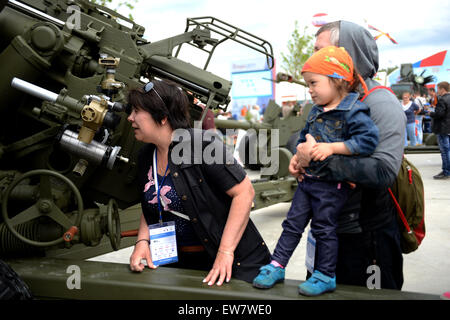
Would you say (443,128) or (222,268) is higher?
(443,128)

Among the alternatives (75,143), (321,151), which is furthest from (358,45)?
(75,143)

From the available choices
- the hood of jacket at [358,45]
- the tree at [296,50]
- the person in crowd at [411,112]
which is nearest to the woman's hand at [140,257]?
the hood of jacket at [358,45]

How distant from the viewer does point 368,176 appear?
1724 millimetres

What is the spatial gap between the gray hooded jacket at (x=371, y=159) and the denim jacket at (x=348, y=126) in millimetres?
48

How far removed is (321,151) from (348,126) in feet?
0.49

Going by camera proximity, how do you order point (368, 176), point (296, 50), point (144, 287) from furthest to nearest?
point (296, 50) < point (144, 287) < point (368, 176)

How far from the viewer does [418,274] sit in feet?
13.2

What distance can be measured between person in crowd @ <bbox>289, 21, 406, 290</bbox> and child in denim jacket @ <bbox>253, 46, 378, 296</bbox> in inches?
1.8

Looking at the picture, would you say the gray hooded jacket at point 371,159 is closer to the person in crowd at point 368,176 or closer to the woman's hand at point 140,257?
the person in crowd at point 368,176

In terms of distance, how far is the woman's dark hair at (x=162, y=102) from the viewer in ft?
7.32

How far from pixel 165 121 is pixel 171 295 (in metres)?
0.85

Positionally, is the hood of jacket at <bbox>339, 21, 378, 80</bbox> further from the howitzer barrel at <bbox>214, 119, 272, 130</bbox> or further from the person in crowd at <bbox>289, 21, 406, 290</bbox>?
the howitzer barrel at <bbox>214, 119, 272, 130</bbox>

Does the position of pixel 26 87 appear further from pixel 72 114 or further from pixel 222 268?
pixel 222 268

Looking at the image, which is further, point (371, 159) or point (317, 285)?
point (317, 285)
